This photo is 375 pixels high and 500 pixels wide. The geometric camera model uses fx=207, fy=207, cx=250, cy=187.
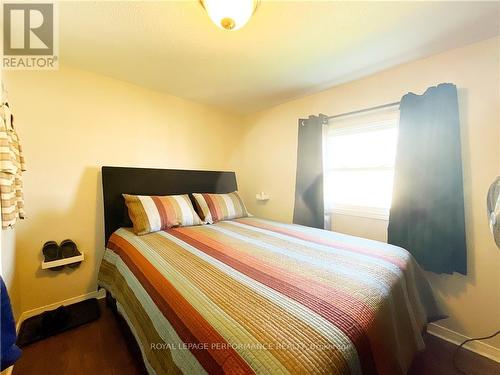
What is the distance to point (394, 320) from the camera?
951 mm

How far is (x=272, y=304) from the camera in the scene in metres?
0.81

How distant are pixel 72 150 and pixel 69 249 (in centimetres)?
93

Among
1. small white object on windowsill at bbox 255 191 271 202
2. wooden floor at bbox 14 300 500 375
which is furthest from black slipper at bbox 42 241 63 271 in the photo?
small white object on windowsill at bbox 255 191 271 202

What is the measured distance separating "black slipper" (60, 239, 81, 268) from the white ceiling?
1649mm

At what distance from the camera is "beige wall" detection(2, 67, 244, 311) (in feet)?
5.79

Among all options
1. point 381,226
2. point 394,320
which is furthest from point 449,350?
point 394,320

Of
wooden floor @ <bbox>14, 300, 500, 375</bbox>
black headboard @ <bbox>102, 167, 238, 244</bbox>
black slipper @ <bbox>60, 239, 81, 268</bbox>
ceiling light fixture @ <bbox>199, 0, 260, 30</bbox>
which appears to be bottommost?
wooden floor @ <bbox>14, 300, 500, 375</bbox>

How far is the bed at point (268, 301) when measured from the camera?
0.63 metres

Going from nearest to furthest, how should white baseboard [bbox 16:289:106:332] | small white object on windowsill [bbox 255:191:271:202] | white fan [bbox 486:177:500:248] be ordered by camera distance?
white fan [bbox 486:177:500:248]
white baseboard [bbox 16:289:106:332]
small white object on windowsill [bbox 255:191:271:202]

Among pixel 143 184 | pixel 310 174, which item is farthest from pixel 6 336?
pixel 310 174

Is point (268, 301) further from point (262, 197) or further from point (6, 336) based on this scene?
point (262, 197)

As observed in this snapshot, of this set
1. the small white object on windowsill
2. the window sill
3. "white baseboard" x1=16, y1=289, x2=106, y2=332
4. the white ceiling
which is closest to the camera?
the white ceiling

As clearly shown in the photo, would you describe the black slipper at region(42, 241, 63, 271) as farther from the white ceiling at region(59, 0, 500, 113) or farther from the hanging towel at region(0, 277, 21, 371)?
the white ceiling at region(59, 0, 500, 113)

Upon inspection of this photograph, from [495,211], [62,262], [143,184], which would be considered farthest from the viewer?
[143,184]
